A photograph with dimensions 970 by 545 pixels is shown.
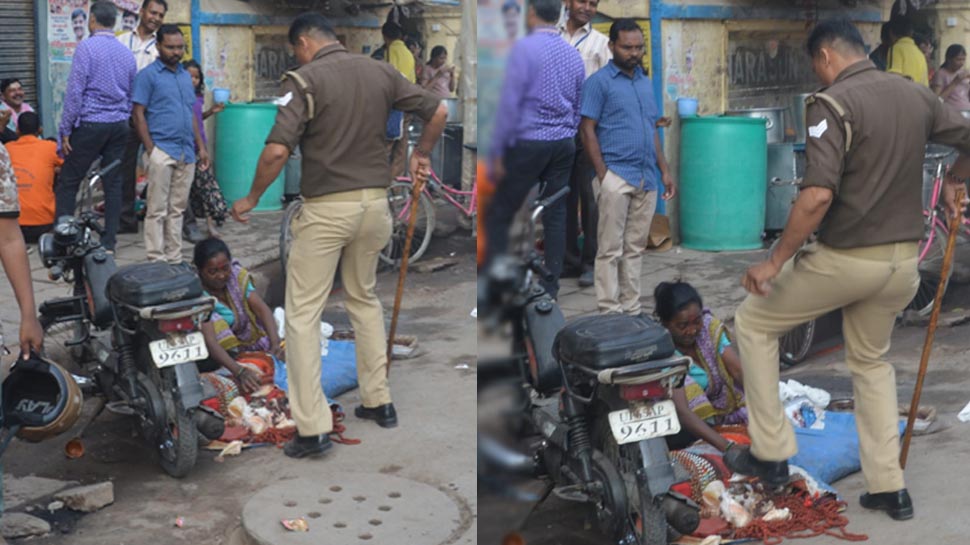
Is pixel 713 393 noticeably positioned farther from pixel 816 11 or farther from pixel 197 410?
pixel 816 11

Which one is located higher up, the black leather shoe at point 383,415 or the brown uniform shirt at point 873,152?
the brown uniform shirt at point 873,152

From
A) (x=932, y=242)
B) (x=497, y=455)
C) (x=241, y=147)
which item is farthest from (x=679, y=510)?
(x=241, y=147)

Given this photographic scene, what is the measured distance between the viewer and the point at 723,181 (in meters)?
8.33

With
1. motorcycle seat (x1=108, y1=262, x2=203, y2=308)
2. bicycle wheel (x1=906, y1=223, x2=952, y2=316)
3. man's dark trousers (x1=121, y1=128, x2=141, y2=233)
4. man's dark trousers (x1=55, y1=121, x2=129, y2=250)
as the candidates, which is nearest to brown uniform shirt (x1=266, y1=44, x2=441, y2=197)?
motorcycle seat (x1=108, y1=262, x2=203, y2=308)

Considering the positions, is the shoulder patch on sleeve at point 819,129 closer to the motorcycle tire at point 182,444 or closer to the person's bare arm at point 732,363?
the person's bare arm at point 732,363

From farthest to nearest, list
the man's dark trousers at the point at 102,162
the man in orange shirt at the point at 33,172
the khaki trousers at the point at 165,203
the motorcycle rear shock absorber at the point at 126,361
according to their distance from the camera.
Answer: the man in orange shirt at the point at 33,172
the man's dark trousers at the point at 102,162
the khaki trousers at the point at 165,203
the motorcycle rear shock absorber at the point at 126,361

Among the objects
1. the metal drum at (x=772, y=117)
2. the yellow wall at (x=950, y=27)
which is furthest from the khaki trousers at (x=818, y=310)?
the yellow wall at (x=950, y=27)

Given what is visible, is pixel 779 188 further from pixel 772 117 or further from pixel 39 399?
pixel 39 399

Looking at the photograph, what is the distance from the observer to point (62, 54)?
902cm

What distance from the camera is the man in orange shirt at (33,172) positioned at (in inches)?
312

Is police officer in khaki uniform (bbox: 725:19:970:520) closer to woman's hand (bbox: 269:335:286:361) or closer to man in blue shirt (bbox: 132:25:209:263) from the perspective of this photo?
woman's hand (bbox: 269:335:286:361)

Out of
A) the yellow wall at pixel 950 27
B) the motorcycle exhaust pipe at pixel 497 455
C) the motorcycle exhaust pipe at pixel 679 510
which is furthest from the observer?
the yellow wall at pixel 950 27

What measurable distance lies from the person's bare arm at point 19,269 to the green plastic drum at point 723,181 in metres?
5.59

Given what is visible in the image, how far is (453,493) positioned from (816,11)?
23.1 feet
